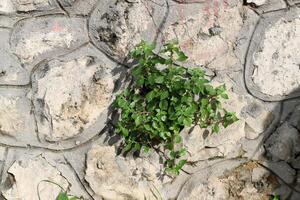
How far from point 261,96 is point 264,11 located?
0.32m

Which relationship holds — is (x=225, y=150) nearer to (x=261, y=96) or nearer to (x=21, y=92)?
(x=261, y=96)

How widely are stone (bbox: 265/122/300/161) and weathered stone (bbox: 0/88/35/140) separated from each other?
3.03 feet

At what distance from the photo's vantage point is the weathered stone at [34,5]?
74.0 inches

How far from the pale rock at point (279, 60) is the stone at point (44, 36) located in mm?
678

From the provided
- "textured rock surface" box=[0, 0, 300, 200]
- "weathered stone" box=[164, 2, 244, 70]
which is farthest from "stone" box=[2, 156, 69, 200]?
"weathered stone" box=[164, 2, 244, 70]

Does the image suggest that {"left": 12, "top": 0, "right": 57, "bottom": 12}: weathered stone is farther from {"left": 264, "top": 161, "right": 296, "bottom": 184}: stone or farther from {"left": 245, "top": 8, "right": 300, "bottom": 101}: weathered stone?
{"left": 264, "top": 161, "right": 296, "bottom": 184}: stone

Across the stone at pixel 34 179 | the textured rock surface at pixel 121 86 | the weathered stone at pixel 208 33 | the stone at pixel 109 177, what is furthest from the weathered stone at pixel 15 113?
the weathered stone at pixel 208 33

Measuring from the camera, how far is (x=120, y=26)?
1894 mm

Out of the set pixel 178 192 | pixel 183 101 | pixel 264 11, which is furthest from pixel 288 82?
pixel 178 192

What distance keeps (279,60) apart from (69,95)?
80 centimetres

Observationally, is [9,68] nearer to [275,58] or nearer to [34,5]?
[34,5]

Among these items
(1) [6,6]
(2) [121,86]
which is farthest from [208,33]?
(1) [6,6]

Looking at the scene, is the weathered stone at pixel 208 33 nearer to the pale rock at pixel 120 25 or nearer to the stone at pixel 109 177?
the pale rock at pixel 120 25

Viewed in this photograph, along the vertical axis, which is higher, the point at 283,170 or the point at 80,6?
the point at 80,6
